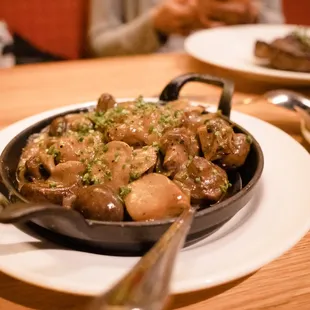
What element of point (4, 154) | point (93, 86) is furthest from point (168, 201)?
point (93, 86)

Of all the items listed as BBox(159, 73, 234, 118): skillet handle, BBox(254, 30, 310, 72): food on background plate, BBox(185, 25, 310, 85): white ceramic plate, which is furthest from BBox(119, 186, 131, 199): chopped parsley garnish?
BBox(254, 30, 310, 72): food on background plate

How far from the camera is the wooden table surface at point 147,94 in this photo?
29.3 inches

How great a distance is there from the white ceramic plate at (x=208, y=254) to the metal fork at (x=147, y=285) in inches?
4.1

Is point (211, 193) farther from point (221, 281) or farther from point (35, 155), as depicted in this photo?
point (35, 155)

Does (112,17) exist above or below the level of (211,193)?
below

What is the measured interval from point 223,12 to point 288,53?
0.81 meters

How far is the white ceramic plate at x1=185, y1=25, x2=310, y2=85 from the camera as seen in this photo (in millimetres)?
1657

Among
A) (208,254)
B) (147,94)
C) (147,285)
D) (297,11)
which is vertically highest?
(147,285)

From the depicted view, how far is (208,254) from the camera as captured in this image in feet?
2.52

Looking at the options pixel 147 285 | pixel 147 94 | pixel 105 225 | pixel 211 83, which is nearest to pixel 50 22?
pixel 147 94

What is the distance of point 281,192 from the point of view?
38.0 inches

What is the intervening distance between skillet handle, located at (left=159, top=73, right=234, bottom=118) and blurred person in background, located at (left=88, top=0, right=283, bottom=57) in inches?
48.5

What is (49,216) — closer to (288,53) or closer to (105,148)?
(105,148)

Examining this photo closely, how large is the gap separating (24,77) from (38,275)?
1.27 meters
